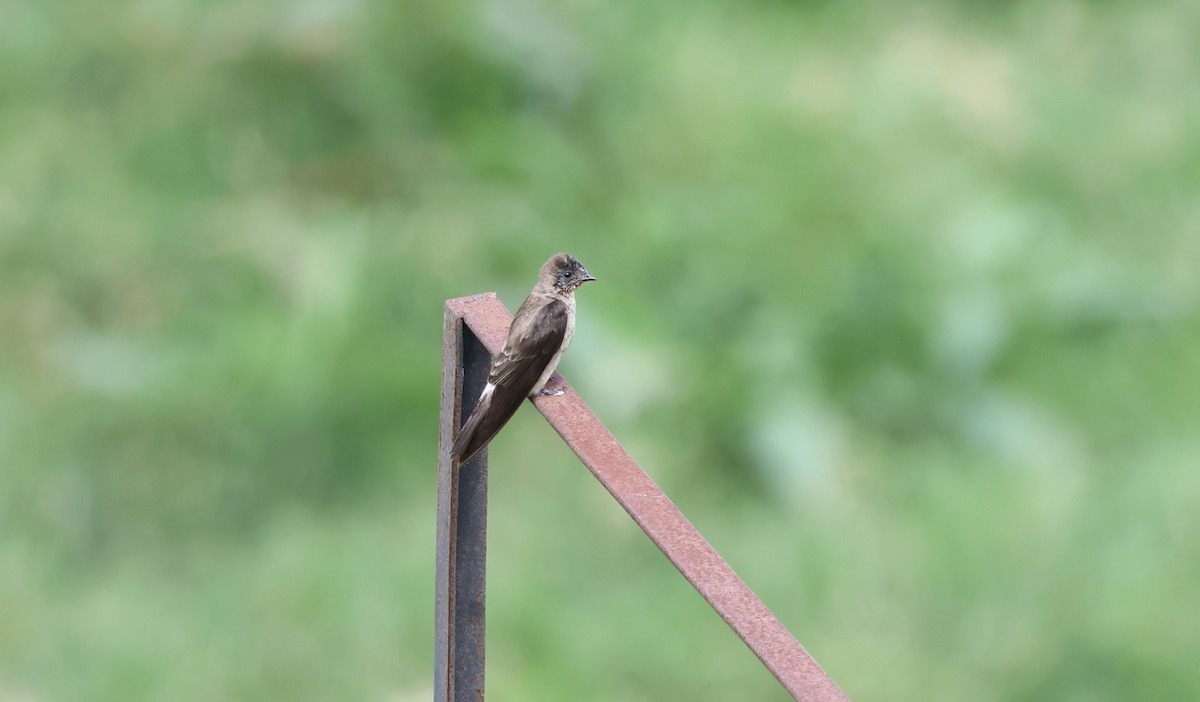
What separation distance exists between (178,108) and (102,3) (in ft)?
4.30

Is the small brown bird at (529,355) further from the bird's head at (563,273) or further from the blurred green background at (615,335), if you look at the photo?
the blurred green background at (615,335)

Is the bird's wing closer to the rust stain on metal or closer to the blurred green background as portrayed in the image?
the rust stain on metal

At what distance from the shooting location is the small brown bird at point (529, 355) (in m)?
2.77

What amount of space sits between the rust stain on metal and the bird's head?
1.85m

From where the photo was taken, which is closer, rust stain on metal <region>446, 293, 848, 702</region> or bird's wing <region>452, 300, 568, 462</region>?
rust stain on metal <region>446, 293, 848, 702</region>

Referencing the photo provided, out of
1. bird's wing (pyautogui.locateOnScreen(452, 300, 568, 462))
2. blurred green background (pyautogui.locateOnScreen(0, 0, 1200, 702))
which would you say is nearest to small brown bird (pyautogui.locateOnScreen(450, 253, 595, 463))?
bird's wing (pyautogui.locateOnScreen(452, 300, 568, 462))

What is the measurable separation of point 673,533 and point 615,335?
4.87 meters

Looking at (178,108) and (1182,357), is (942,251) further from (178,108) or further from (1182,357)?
(178,108)

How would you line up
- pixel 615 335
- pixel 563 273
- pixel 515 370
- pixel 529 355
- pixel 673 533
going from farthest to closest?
pixel 615 335, pixel 563 273, pixel 529 355, pixel 515 370, pixel 673 533

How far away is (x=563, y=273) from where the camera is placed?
15.4ft

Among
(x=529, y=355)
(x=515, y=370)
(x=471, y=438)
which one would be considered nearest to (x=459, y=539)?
(x=471, y=438)

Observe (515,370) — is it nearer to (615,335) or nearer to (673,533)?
(673,533)

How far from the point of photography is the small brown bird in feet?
9.10

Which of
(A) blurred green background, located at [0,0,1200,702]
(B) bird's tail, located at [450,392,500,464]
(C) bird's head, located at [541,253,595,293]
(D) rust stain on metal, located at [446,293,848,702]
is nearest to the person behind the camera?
(D) rust stain on metal, located at [446,293,848,702]
